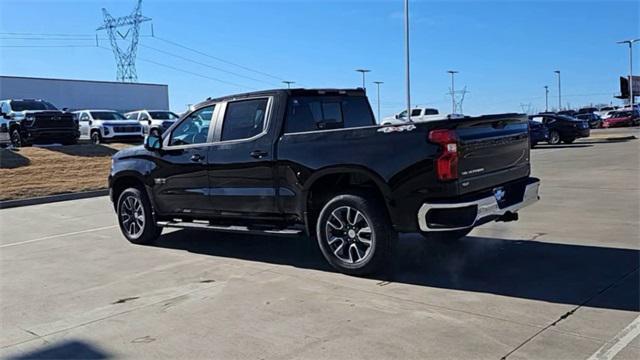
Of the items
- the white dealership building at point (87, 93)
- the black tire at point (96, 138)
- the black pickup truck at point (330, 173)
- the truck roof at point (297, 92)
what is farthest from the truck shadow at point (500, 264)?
the white dealership building at point (87, 93)

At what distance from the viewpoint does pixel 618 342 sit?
4105mm

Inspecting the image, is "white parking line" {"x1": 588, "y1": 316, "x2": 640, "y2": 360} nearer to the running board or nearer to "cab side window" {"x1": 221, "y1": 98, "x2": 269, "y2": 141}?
the running board

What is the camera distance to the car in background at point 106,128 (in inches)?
1008

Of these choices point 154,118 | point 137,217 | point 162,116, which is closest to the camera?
point 137,217

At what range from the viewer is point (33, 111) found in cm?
2259

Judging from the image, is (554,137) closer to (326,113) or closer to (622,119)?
(326,113)

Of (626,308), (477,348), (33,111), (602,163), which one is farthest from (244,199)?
(33,111)

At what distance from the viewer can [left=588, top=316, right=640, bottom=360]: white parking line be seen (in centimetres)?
388

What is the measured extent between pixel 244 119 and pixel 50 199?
9383 mm

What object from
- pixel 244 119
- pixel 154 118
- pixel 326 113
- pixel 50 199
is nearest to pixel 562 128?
pixel 154 118

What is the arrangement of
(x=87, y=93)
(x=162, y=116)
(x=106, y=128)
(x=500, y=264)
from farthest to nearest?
(x=87, y=93)
(x=162, y=116)
(x=106, y=128)
(x=500, y=264)

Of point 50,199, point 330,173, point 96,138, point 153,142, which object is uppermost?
point 96,138

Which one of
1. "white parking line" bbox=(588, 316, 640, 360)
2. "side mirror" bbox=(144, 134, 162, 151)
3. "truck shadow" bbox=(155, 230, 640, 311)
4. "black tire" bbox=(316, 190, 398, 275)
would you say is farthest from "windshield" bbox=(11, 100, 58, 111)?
"white parking line" bbox=(588, 316, 640, 360)

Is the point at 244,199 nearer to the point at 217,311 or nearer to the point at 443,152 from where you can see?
the point at 217,311
